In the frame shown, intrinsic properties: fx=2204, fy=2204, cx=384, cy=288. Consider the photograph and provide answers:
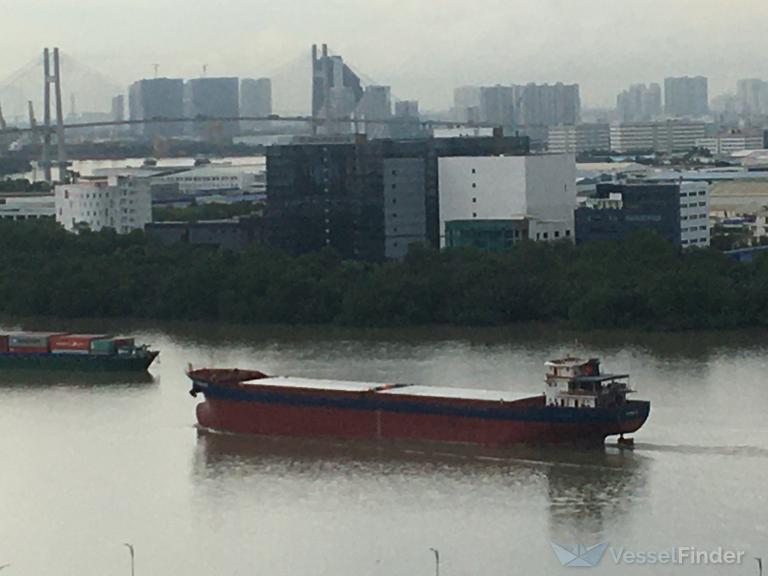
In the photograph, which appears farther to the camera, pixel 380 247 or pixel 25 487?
pixel 380 247

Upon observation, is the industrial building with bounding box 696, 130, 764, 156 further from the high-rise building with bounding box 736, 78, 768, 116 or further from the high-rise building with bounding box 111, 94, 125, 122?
the high-rise building with bounding box 736, 78, 768, 116

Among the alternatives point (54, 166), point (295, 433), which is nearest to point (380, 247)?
point (295, 433)

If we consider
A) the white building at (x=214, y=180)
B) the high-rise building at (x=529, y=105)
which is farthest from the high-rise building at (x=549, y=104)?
the white building at (x=214, y=180)

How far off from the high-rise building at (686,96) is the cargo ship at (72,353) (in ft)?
168

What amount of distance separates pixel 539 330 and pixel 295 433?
3396 millimetres

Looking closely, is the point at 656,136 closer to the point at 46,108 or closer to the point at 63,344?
the point at 46,108

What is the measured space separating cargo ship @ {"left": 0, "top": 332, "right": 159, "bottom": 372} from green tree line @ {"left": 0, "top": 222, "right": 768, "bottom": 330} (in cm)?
190

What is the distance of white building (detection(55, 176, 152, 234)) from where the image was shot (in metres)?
19.6

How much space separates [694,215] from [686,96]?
46333mm

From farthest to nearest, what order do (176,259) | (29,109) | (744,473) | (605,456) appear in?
(29,109), (176,259), (605,456), (744,473)

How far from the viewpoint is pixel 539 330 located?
12.2 metres

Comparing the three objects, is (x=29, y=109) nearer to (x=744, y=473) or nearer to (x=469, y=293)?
(x=469, y=293)

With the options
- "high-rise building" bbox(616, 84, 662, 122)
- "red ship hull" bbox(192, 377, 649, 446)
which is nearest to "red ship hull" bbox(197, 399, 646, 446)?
"red ship hull" bbox(192, 377, 649, 446)

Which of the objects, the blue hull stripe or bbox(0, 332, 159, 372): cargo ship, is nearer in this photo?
the blue hull stripe
